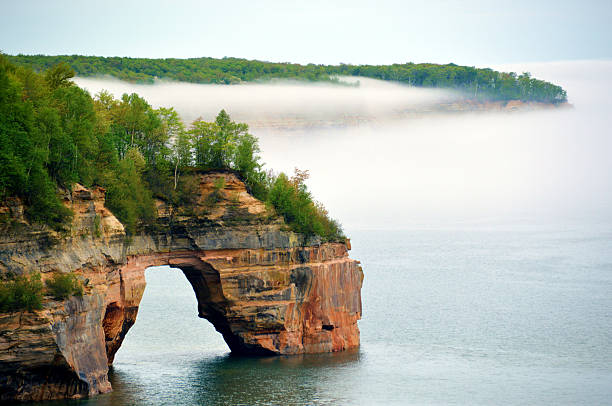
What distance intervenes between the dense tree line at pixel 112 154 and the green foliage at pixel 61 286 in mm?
2592

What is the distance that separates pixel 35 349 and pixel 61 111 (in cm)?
1435

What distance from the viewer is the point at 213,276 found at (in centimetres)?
5928

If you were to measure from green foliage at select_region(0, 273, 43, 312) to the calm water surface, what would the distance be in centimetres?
620

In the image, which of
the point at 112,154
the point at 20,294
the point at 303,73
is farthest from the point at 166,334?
the point at 303,73

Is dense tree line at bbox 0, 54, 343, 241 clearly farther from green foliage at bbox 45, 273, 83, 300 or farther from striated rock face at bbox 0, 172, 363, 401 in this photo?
green foliage at bbox 45, 273, 83, 300

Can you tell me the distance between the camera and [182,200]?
192 ft

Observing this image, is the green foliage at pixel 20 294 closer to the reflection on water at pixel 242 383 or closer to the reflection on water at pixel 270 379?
the reflection on water at pixel 242 383

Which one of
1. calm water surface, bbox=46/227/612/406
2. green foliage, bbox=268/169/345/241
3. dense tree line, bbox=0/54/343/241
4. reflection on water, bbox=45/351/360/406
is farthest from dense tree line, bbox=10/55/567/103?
reflection on water, bbox=45/351/360/406

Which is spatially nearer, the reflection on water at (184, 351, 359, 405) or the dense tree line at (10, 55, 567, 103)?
the reflection on water at (184, 351, 359, 405)

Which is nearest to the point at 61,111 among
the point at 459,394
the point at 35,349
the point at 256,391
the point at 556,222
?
the point at 35,349

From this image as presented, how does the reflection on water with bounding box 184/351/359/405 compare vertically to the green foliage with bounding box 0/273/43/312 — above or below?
below

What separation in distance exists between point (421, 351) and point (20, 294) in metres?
31.8

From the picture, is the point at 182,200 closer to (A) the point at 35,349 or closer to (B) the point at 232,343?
(B) the point at 232,343

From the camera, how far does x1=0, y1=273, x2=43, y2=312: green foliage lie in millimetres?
40812
